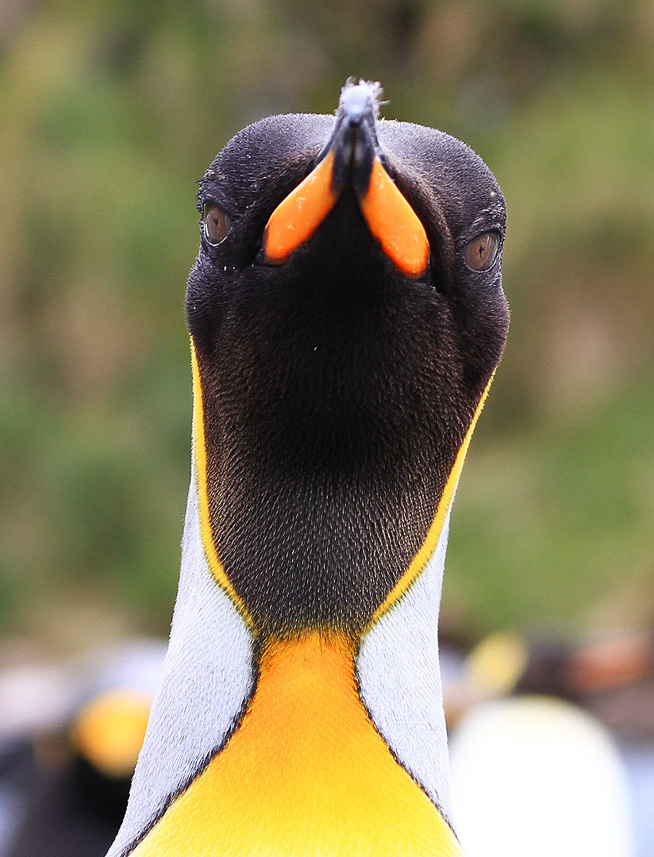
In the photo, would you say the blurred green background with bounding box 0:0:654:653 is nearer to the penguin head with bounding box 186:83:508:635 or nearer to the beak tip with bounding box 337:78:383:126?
the penguin head with bounding box 186:83:508:635

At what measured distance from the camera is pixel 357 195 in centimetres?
Answer: 65

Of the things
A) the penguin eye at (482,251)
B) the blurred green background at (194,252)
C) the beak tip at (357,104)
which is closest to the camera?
the beak tip at (357,104)

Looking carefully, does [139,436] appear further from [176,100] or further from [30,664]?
[176,100]

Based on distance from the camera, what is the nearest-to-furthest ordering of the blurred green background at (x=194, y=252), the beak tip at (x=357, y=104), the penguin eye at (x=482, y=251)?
the beak tip at (x=357, y=104), the penguin eye at (x=482, y=251), the blurred green background at (x=194, y=252)

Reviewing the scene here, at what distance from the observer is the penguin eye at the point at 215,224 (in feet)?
2.39

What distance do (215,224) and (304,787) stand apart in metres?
0.36

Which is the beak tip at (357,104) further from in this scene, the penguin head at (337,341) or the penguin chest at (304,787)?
the penguin chest at (304,787)

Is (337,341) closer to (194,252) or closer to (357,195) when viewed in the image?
(357,195)

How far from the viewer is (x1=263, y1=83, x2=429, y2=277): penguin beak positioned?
64 centimetres

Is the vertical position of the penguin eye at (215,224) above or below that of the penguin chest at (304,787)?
above

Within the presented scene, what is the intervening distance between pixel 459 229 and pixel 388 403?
0.12 m

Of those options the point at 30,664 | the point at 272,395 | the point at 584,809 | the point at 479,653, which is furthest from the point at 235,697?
the point at 30,664

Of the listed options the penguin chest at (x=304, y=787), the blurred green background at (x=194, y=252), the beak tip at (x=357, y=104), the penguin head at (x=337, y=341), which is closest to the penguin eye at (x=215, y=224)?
the penguin head at (x=337, y=341)

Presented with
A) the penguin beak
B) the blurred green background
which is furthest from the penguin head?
the blurred green background
